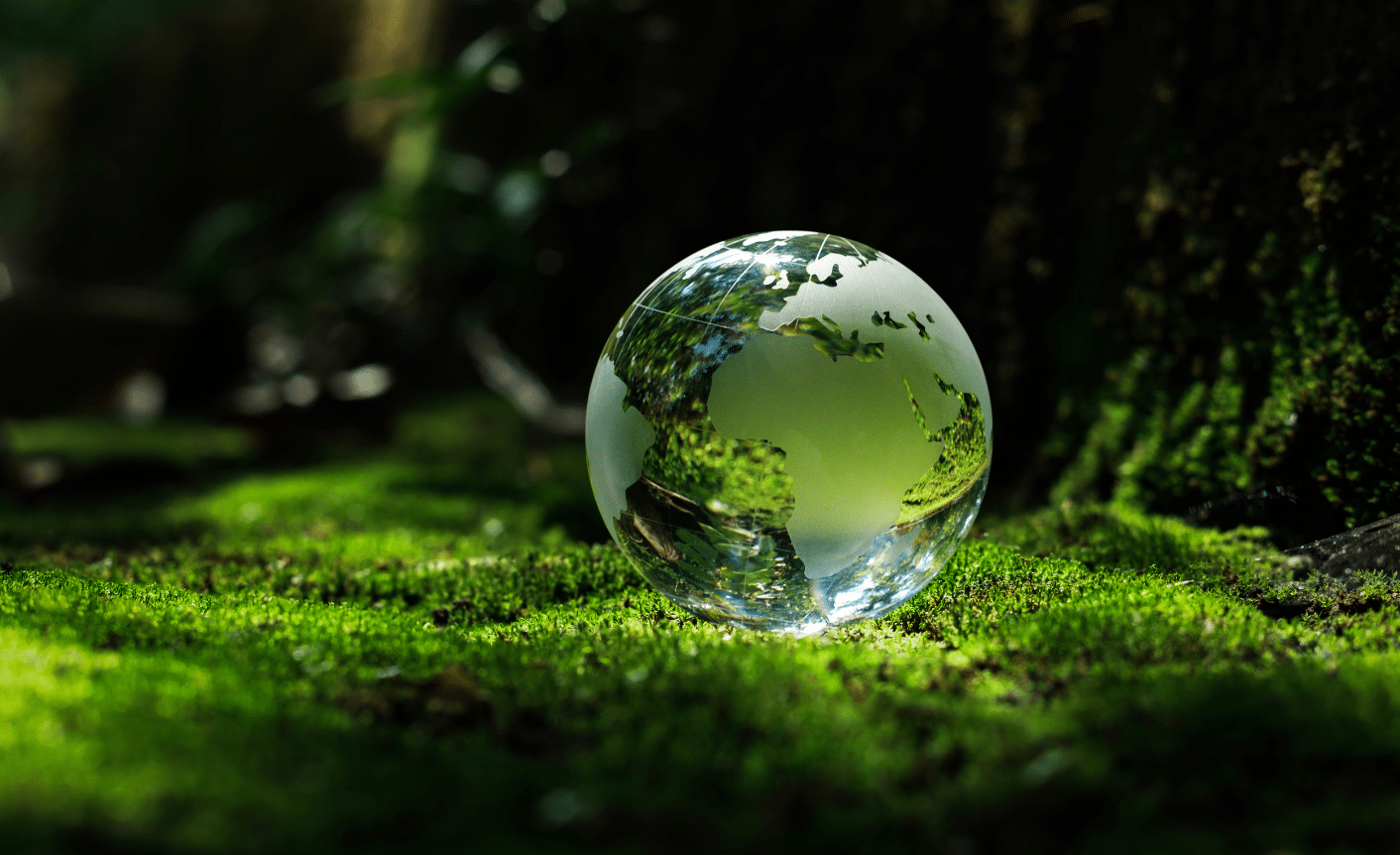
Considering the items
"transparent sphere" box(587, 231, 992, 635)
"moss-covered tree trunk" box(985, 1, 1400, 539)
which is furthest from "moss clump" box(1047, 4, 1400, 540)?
"transparent sphere" box(587, 231, 992, 635)

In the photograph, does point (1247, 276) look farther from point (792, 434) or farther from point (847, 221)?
point (792, 434)

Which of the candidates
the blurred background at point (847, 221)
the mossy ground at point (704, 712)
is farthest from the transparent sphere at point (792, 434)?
the blurred background at point (847, 221)

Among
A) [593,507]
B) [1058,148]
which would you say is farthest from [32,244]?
[1058,148]

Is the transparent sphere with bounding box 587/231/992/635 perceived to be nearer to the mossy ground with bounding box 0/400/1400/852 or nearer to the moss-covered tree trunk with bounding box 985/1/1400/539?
the mossy ground with bounding box 0/400/1400/852

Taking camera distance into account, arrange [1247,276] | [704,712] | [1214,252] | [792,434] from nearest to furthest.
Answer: [704,712], [792,434], [1247,276], [1214,252]

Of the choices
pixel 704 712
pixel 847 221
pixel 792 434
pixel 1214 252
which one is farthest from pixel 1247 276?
pixel 704 712

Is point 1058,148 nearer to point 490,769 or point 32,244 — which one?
point 490,769
